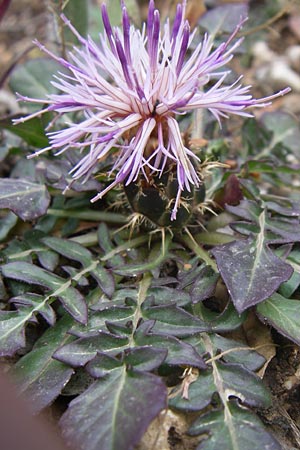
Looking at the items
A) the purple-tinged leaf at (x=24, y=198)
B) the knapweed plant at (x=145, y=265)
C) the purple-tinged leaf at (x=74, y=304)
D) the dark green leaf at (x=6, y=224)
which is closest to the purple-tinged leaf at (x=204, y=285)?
the knapweed plant at (x=145, y=265)

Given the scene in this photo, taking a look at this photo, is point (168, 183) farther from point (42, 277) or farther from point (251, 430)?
point (251, 430)

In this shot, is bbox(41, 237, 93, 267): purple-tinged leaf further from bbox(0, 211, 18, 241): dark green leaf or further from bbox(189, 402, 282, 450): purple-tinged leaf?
bbox(189, 402, 282, 450): purple-tinged leaf

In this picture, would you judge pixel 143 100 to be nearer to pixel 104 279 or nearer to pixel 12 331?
pixel 104 279

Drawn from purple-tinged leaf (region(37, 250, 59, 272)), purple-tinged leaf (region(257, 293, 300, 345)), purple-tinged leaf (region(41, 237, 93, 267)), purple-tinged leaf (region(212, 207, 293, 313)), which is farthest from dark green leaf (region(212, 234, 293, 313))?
purple-tinged leaf (region(37, 250, 59, 272))

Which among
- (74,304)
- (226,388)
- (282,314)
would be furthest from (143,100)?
(226,388)

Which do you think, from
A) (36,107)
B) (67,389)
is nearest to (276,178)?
(36,107)
